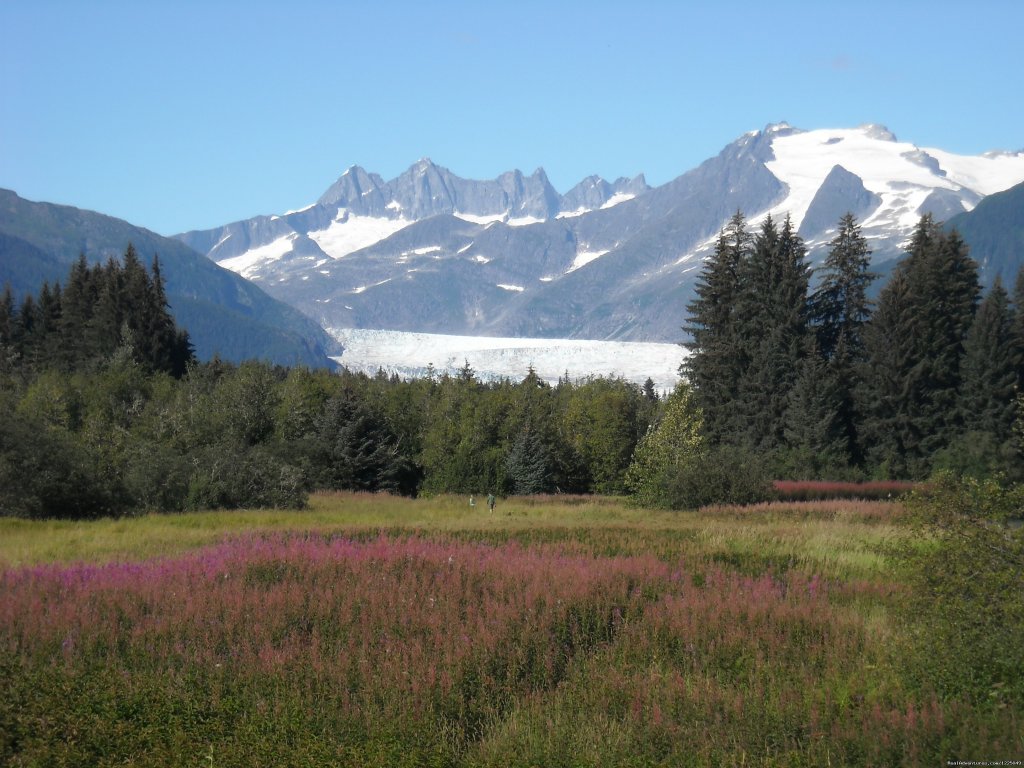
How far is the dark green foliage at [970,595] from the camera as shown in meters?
8.06

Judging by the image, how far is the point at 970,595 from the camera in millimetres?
8617

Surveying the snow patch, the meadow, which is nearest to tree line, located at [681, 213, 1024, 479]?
the meadow

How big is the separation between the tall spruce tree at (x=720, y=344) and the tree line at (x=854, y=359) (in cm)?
9

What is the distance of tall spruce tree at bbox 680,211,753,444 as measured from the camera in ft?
191

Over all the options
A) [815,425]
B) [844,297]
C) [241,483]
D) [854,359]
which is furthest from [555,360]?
[241,483]

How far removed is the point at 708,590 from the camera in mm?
12477

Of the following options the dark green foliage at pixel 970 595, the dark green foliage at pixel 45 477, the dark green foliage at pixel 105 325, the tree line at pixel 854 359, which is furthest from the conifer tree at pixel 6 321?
the dark green foliage at pixel 970 595

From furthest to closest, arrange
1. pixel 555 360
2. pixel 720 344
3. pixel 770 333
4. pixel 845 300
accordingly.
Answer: pixel 555 360, pixel 845 300, pixel 720 344, pixel 770 333

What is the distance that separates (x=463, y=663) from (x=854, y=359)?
55.3 metres

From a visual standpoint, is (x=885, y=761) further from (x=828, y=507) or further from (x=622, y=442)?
(x=622, y=442)

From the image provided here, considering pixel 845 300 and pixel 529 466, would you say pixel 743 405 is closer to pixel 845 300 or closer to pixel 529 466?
pixel 845 300

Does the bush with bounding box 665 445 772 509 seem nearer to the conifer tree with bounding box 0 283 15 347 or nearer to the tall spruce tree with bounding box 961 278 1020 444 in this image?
the tall spruce tree with bounding box 961 278 1020 444

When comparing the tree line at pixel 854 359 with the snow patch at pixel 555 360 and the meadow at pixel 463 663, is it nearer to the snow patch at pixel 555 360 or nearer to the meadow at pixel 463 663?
the meadow at pixel 463 663

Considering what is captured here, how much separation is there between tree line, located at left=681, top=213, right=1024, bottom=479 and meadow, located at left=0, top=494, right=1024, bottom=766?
1567 inches
